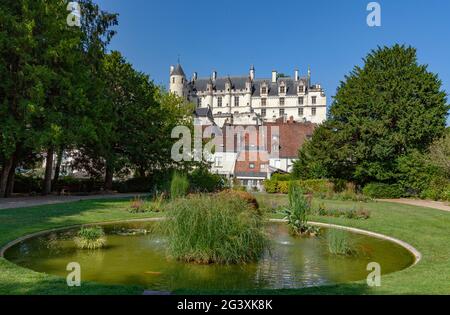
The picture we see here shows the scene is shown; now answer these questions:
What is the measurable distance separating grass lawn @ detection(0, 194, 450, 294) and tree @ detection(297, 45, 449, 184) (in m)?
12.0

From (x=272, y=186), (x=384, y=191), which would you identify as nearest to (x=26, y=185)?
(x=272, y=186)

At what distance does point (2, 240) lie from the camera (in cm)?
1234

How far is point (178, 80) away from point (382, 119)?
264 feet

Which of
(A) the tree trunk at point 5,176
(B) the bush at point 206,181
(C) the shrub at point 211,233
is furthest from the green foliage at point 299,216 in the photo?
(A) the tree trunk at point 5,176

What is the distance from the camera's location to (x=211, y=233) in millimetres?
10164

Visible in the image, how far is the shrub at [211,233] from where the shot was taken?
10164 mm

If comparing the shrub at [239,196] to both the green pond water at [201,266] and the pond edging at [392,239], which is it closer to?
the green pond water at [201,266]

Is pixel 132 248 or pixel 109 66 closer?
pixel 132 248

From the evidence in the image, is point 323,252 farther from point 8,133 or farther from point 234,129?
point 234,129

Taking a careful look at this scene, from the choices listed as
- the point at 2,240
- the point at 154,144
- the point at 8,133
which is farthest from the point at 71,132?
the point at 2,240

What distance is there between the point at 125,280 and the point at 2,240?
18.3 ft

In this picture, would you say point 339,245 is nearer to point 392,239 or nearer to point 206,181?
point 392,239

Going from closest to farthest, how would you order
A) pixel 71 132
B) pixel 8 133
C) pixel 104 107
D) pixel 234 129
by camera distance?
pixel 8 133, pixel 71 132, pixel 104 107, pixel 234 129

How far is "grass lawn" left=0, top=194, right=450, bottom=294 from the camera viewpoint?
24.7 feet
